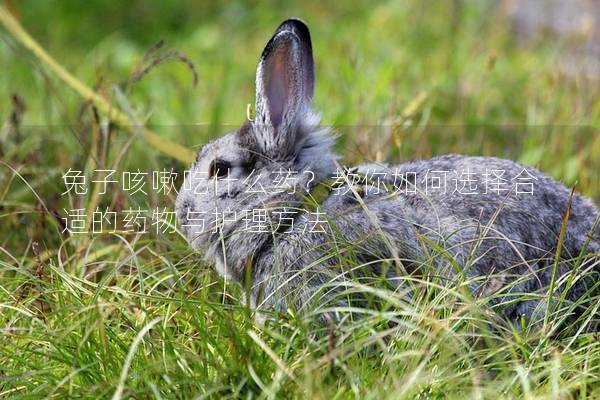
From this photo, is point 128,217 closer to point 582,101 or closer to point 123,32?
point 582,101

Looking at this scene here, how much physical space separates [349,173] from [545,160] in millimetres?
2261

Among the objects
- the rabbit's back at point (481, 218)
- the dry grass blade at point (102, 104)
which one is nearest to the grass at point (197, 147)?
the dry grass blade at point (102, 104)

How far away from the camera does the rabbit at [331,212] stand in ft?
12.7

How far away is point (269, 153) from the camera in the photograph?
13.8ft

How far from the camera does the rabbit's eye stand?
425 cm

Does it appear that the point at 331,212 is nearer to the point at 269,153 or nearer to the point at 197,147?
the point at 269,153

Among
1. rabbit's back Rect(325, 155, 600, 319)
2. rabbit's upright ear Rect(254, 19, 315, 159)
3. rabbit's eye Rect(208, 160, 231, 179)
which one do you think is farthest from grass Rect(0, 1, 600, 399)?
rabbit's upright ear Rect(254, 19, 315, 159)

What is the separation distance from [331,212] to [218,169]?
0.56 meters

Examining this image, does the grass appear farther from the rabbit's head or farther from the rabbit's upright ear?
the rabbit's upright ear

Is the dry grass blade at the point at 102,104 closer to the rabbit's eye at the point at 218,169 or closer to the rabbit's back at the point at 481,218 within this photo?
the rabbit's eye at the point at 218,169

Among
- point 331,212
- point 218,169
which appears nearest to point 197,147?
point 218,169

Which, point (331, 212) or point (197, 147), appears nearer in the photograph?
point (331, 212)

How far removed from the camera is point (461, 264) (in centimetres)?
395

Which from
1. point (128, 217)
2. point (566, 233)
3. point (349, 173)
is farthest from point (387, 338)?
point (128, 217)
